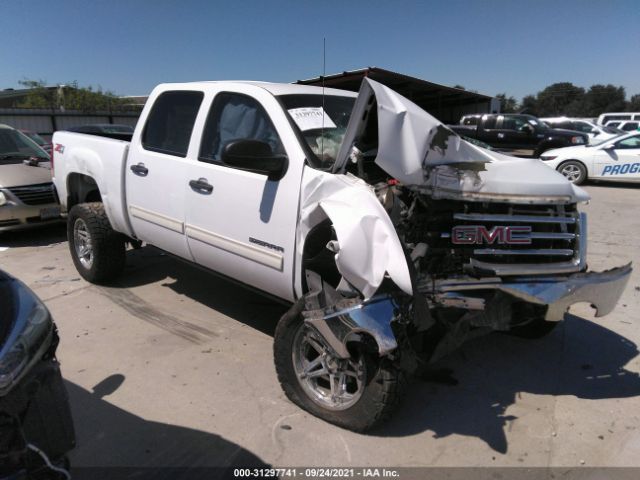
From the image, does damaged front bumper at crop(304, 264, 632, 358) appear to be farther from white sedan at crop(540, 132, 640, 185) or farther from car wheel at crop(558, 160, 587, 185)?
car wheel at crop(558, 160, 587, 185)

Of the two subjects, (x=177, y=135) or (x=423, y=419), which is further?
(x=177, y=135)

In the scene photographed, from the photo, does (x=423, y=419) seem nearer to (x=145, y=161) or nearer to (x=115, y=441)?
(x=115, y=441)

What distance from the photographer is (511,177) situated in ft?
9.27

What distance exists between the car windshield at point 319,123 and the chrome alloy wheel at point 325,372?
1109mm

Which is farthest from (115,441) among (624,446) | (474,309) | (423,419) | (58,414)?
(624,446)

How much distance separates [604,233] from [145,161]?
6.66 meters

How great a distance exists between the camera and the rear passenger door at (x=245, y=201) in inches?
127

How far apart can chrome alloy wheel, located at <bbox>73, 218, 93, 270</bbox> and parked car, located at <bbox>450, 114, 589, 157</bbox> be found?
13567mm

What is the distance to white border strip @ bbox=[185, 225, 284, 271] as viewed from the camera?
331 cm

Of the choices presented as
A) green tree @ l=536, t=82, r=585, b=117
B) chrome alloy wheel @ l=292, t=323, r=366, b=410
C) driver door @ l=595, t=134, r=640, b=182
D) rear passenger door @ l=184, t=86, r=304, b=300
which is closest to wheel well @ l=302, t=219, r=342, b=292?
rear passenger door @ l=184, t=86, r=304, b=300

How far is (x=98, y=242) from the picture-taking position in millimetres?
5012

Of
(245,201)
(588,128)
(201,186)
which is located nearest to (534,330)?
(245,201)

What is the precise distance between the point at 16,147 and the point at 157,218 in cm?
544

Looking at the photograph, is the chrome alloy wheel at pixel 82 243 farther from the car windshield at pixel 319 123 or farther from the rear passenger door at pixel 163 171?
the car windshield at pixel 319 123
